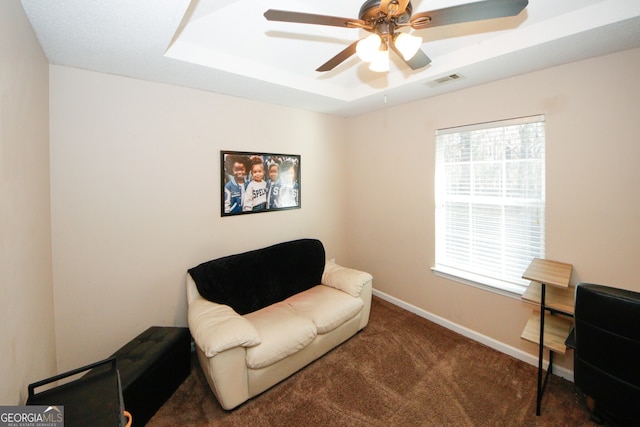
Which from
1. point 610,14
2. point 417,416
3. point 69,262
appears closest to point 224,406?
point 417,416

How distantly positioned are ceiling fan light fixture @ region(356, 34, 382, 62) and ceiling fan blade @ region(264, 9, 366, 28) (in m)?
0.08

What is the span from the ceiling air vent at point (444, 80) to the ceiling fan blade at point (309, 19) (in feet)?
4.47

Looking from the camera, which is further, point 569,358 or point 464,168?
point 464,168

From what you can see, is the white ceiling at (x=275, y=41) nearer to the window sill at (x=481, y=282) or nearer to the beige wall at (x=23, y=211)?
the beige wall at (x=23, y=211)

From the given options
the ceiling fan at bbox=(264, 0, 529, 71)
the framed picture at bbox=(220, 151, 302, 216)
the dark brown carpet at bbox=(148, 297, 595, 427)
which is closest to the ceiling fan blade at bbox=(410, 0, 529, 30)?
the ceiling fan at bbox=(264, 0, 529, 71)

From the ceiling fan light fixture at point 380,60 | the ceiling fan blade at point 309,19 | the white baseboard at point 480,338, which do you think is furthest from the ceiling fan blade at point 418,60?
the white baseboard at point 480,338

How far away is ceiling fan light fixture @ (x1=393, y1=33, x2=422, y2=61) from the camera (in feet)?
4.12

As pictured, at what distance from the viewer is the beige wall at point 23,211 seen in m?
1.07

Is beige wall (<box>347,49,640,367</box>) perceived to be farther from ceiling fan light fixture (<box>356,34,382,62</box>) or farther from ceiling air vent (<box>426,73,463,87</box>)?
ceiling fan light fixture (<box>356,34,382,62</box>)

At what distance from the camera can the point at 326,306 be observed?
2428mm

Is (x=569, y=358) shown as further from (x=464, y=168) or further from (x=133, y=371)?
(x=133, y=371)

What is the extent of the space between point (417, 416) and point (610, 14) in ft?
9.05

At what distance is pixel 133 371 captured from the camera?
163 cm

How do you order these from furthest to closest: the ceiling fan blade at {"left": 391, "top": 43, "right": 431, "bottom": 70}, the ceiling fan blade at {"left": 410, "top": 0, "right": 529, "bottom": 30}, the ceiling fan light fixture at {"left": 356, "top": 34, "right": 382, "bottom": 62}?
1. the ceiling fan blade at {"left": 391, "top": 43, "right": 431, "bottom": 70}
2. the ceiling fan light fixture at {"left": 356, "top": 34, "right": 382, "bottom": 62}
3. the ceiling fan blade at {"left": 410, "top": 0, "right": 529, "bottom": 30}
